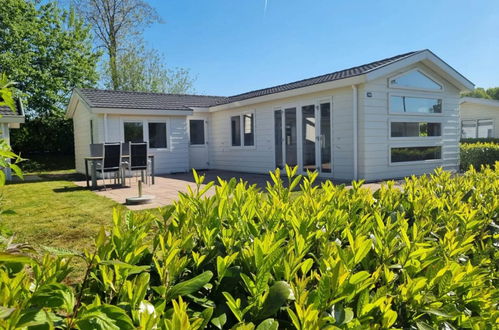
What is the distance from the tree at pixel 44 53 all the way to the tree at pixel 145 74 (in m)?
2.51

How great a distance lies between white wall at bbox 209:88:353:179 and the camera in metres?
10.7

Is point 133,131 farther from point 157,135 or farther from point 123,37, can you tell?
point 123,37

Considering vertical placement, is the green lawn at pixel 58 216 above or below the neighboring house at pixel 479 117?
below

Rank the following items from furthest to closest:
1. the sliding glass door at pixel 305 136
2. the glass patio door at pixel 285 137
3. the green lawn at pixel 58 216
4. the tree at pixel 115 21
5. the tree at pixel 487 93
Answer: the tree at pixel 487 93 < the tree at pixel 115 21 < the glass patio door at pixel 285 137 < the sliding glass door at pixel 305 136 < the green lawn at pixel 58 216

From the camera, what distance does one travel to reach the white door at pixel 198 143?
53.6 feet

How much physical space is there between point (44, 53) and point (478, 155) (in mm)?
25019

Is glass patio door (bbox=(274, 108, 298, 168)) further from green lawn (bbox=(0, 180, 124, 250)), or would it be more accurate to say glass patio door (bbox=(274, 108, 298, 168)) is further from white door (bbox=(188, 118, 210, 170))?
green lawn (bbox=(0, 180, 124, 250))

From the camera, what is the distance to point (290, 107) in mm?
12414

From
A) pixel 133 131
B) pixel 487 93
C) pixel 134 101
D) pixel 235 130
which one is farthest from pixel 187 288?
pixel 487 93

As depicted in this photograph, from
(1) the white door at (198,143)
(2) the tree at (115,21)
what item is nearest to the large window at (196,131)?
(1) the white door at (198,143)

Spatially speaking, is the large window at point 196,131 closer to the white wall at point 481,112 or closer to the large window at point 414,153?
the large window at point 414,153

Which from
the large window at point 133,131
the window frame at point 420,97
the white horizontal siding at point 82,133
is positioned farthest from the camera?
the white horizontal siding at point 82,133

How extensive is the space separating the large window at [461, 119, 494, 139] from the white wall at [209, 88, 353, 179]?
51.8 feet

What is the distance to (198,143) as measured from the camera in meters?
16.5
